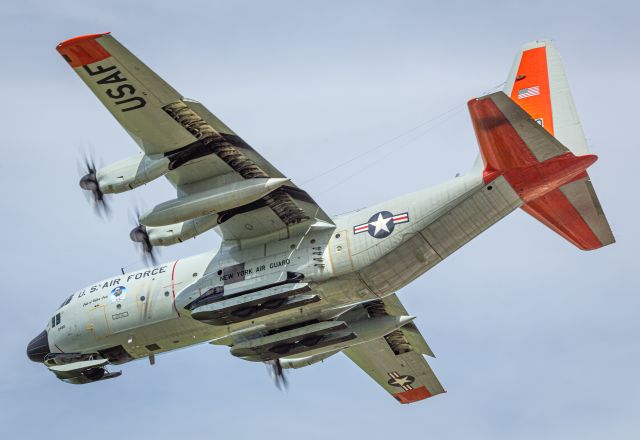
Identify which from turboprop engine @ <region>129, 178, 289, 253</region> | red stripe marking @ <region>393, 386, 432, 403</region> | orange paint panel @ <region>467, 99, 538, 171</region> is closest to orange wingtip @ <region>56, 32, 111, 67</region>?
turboprop engine @ <region>129, 178, 289, 253</region>

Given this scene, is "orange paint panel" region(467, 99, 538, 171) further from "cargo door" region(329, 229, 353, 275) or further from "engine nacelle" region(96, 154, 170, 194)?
"engine nacelle" region(96, 154, 170, 194)

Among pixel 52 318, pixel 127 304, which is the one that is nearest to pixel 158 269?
pixel 127 304

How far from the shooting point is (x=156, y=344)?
1313 inches

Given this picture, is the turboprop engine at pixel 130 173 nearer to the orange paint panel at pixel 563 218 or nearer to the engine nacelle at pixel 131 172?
the engine nacelle at pixel 131 172

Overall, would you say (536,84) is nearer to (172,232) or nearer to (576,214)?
(576,214)

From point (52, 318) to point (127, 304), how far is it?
9.69 ft

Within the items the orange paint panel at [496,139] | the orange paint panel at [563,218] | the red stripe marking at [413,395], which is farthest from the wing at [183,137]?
the red stripe marking at [413,395]

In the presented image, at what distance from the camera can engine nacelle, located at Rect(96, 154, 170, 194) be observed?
97.0 feet

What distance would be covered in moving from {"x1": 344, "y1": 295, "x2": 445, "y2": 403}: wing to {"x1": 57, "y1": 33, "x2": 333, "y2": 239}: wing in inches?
263

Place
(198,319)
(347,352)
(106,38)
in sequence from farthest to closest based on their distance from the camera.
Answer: (347,352), (198,319), (106,38)

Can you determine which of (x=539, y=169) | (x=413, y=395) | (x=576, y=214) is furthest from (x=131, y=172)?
(x=413, y=395)

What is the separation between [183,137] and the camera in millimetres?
29438

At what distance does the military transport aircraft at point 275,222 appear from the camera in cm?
2848

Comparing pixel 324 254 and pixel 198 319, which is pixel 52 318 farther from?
pixel 324 254
